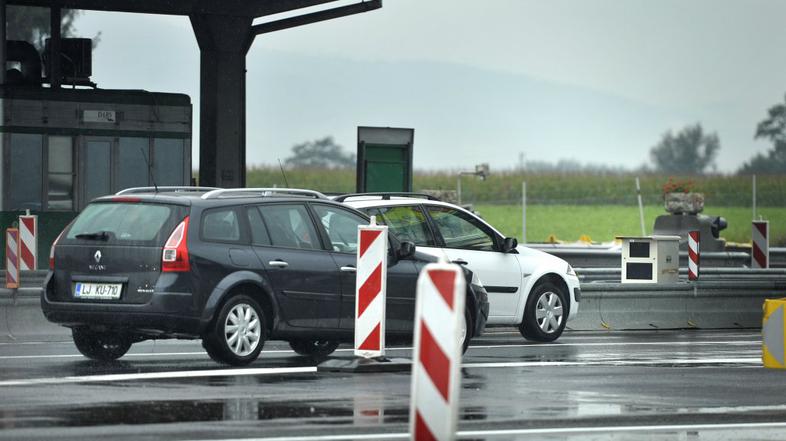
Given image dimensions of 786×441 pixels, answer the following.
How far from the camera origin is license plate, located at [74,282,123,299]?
1343 cm

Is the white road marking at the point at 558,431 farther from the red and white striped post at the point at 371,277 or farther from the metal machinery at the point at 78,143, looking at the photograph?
the metal machinery at the point at 78,143

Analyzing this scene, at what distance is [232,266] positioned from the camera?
13.7 m

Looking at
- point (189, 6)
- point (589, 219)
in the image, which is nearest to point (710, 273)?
point (189, 6)

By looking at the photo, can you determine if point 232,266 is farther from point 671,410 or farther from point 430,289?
point 430,289

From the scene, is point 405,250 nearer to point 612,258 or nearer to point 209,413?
point 209,413

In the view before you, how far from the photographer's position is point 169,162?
1155 inches

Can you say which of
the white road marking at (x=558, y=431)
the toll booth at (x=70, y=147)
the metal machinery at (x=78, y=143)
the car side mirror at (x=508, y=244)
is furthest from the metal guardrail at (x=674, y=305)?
the white road marking at (x=558, y=431)

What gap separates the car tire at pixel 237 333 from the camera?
13.5m

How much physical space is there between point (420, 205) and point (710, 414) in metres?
6.91

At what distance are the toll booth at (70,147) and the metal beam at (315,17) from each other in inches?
178

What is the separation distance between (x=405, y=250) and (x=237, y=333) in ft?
6.50

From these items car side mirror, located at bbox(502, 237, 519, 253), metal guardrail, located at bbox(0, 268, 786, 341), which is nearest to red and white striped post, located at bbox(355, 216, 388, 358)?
car side mirror, located at bbox(502, 237, 519, 253)

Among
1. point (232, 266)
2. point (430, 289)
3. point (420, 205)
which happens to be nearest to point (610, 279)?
point (420, 205)

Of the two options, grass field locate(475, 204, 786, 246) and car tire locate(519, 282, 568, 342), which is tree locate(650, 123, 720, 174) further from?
car tire locate(519, 282, 568, 342)
